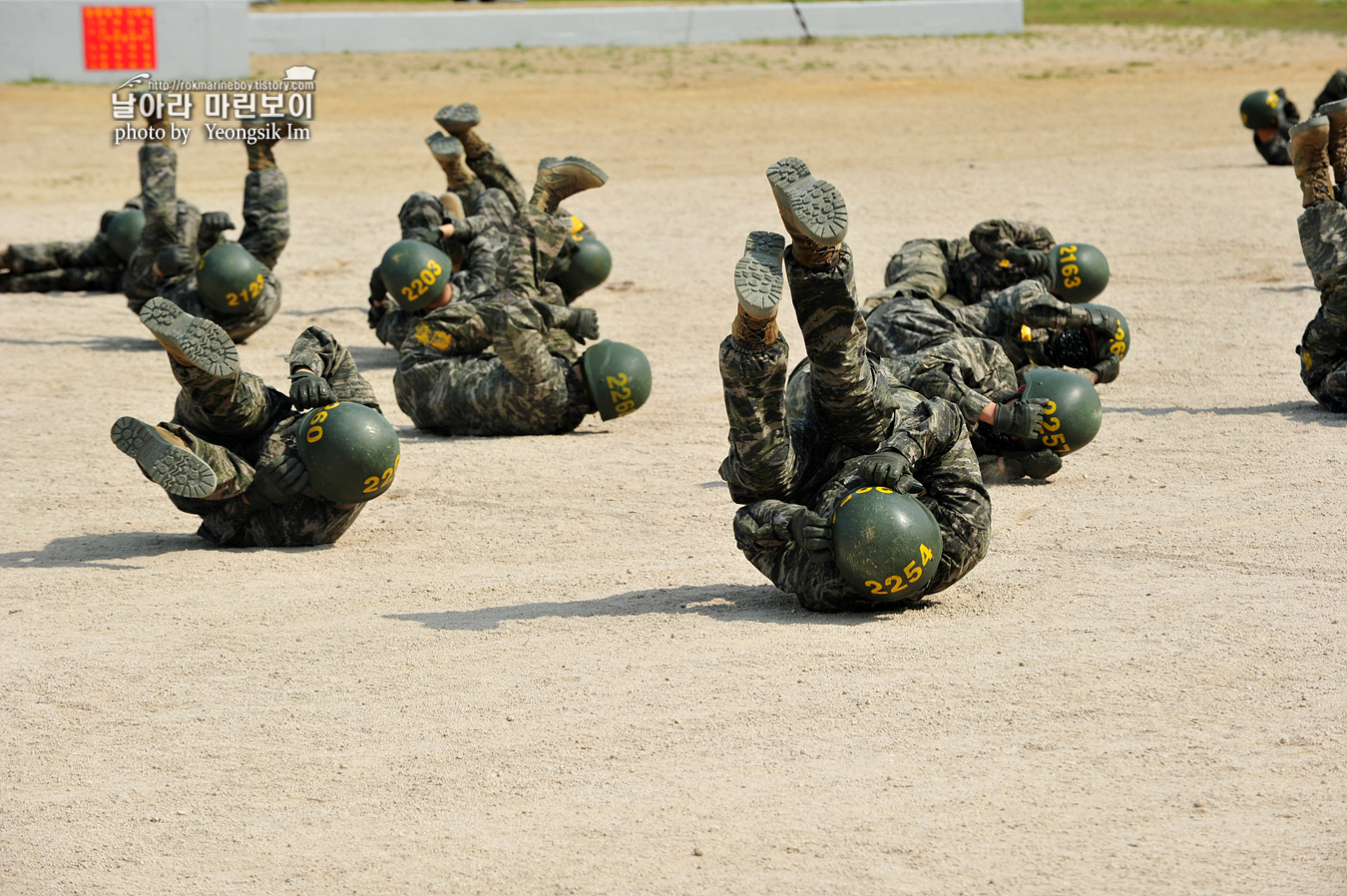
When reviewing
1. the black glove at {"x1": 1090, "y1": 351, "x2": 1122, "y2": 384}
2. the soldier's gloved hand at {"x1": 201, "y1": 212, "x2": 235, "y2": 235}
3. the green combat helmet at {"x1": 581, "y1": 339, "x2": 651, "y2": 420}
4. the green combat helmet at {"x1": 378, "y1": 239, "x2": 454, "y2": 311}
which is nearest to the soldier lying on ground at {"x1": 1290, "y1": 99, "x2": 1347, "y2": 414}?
the black glove at {"x1": 1090, "y1": 351, "x2": 1122, "y2": 384}

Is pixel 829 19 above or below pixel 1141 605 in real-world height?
below

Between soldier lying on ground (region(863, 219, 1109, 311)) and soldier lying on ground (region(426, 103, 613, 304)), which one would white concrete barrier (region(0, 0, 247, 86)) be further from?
soldier lying on ground (region(863, 219, 1109, 311))

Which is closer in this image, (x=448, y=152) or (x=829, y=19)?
(x=448, y=152)

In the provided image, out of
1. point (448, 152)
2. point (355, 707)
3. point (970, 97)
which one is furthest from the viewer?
point (970, 97)

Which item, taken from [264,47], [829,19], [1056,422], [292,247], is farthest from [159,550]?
[829,19]

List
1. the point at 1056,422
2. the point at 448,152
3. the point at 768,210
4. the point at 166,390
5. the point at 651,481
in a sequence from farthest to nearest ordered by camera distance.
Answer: the point at 768,210 → the point at 448,152 → the point at 166,390 → the point at 651,481 → the point at 1056,422

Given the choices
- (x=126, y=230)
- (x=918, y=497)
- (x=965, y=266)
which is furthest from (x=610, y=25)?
(x=918, y=497)

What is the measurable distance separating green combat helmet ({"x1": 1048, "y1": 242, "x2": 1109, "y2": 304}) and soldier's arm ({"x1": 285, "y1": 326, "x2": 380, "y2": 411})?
19.3 feet

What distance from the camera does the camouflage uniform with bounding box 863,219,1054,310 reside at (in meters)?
11.4

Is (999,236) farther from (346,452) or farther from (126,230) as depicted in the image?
(126,230)

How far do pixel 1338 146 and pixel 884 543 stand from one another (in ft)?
21.2

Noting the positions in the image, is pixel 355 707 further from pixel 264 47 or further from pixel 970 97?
pixel 264 47

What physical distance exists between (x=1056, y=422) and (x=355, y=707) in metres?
4.97

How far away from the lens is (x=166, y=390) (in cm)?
1284
